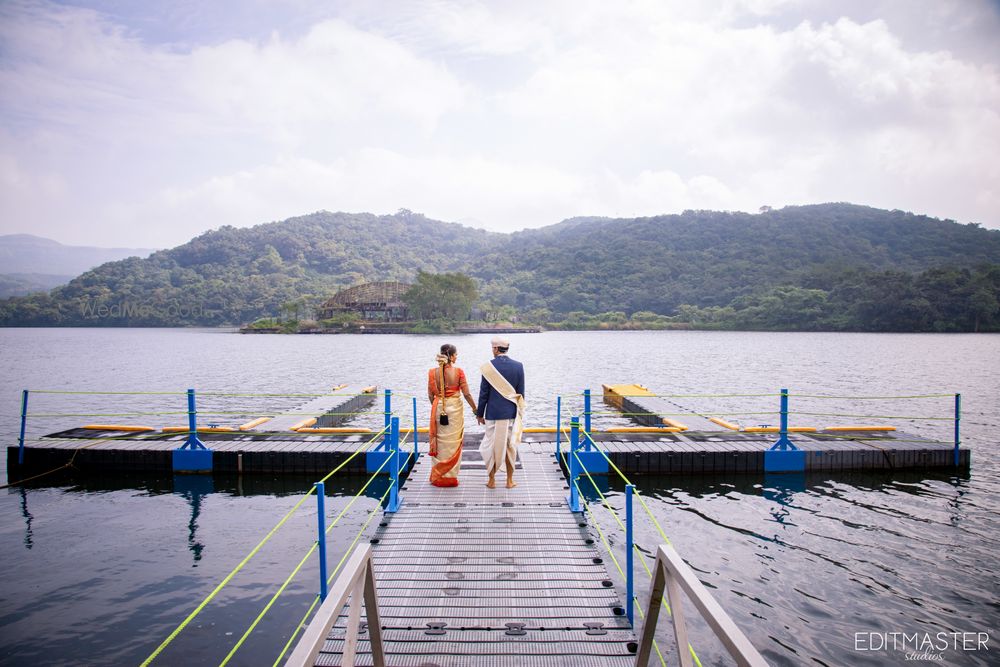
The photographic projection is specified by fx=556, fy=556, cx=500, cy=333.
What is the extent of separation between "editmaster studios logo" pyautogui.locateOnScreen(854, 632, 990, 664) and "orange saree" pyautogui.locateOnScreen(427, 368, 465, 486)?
209 inches

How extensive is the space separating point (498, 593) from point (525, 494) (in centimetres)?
282

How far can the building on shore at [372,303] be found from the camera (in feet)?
367

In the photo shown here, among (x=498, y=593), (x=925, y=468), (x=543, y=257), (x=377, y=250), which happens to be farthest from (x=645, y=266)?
(x=498, y=593)

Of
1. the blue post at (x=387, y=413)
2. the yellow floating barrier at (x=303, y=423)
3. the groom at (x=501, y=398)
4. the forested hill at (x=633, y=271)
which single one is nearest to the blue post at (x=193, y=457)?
the yellow floating barrier at (x=303, y=423)

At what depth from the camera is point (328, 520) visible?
10.0 metres

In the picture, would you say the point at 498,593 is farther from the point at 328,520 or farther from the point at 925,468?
the point at 925,468

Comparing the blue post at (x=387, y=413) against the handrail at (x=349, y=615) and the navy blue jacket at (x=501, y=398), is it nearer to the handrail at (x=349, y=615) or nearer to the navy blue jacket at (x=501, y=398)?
the navy blue jacket at (x=501, y=398)

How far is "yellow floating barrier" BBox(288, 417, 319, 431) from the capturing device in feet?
47.4

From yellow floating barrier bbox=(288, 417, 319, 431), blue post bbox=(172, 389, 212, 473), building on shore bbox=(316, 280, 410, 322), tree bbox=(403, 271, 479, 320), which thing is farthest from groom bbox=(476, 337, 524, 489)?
building on shore bbox=(316, 280, 410, 322)

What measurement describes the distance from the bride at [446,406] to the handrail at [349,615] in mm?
4591

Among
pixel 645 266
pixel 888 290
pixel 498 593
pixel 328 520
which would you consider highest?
pixel 645 266

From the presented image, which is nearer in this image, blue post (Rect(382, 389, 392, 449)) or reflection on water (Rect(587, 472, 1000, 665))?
reflection on water (Rect(587, 472, 1000, 665))

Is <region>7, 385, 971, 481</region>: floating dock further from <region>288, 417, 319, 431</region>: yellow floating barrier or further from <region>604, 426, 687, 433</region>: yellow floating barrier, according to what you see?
<region>288, 417, 319, 431</region>: yellow floating barrier

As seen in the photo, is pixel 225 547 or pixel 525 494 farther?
pixel 225 547
